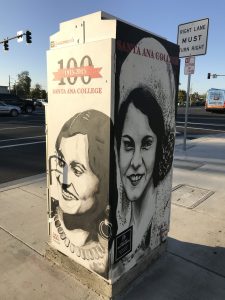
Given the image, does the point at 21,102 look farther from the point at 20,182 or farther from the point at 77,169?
the point at 77,169

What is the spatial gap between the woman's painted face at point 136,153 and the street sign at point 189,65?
18.5 ft

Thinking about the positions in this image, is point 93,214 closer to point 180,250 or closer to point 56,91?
point 56,91

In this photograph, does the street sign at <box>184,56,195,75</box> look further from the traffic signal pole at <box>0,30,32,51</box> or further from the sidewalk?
the traffic signal pole at <box>0,30,32,51</box>

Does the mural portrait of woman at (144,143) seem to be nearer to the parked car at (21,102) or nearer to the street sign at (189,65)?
the street sign at (189,65)

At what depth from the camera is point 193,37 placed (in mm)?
7098

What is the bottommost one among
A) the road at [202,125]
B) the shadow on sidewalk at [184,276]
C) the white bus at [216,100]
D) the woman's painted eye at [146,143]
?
the shadow on sidewalk at [184,276]

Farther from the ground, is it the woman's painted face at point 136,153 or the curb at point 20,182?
the woman's painted face at point 136,153

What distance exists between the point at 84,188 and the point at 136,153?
526mm

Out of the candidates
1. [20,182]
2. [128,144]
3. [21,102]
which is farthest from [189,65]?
[21,102]

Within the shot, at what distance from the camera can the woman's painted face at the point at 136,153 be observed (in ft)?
7.49

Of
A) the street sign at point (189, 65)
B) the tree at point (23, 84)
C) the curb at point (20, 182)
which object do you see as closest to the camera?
the curb at point (20, 182)

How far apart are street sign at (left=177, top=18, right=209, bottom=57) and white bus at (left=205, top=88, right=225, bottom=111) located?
28745mm

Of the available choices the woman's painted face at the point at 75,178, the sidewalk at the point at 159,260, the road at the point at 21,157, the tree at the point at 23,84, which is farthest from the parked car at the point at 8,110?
the tree at the point at 23,84

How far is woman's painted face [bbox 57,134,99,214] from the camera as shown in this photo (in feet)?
7.80
